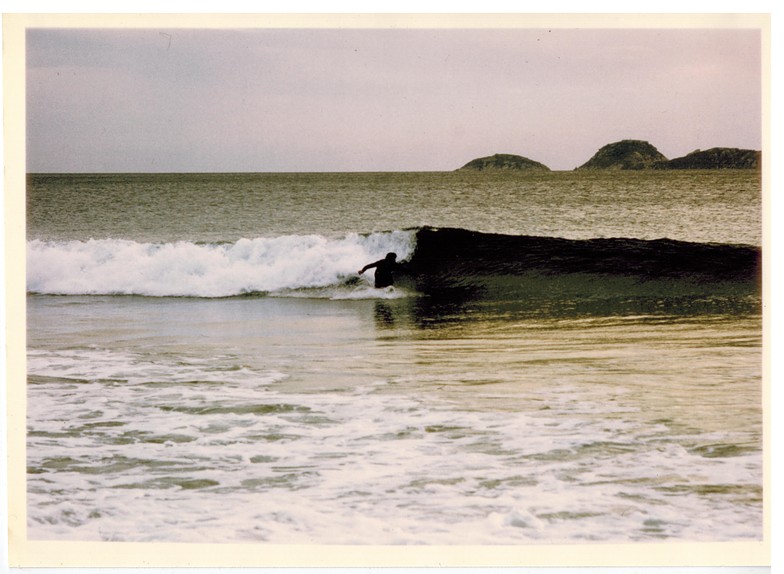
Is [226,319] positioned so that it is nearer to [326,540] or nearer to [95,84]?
[95,84]

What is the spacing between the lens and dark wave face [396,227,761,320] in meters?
5.18

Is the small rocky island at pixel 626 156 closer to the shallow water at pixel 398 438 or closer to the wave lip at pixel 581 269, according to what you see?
the wave lip at pixel 581 269

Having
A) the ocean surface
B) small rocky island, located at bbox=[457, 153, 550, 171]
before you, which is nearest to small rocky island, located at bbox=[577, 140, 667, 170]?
the ocean surface

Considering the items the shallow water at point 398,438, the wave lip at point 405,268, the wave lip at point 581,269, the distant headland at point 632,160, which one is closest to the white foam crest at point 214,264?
the wave lip at point 405,268

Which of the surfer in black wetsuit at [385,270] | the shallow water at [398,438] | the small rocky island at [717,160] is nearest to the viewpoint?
the shallow water at [398,438]

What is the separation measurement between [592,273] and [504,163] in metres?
1.37

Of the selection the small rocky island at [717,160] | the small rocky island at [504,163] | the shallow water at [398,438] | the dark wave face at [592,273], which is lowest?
the shallow water at [398,438]

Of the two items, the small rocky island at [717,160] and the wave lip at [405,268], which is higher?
the small rocky island at [717,160]

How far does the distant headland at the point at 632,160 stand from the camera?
4352 millimetres

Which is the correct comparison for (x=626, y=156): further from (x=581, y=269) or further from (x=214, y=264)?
(x=214, y=264)

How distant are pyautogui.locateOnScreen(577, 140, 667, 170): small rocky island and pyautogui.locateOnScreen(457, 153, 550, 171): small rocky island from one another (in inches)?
12.6

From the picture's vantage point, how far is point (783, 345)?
3.57 m

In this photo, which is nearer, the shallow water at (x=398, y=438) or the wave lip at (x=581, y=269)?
the shallow water at (x=398, y=438)

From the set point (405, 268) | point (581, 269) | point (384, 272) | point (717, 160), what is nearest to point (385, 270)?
point (384, 272)
